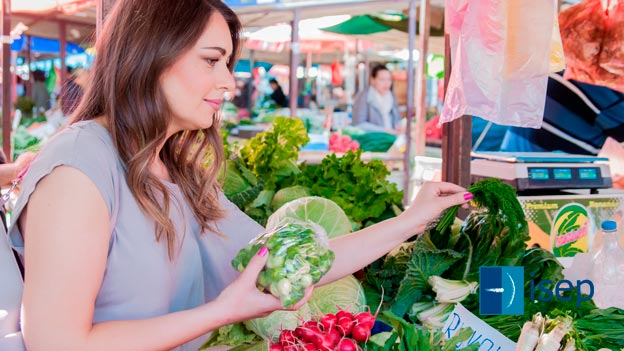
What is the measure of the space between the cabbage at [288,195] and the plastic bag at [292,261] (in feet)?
→ 5.68

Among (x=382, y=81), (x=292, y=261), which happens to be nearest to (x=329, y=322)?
(x=292, y=261)

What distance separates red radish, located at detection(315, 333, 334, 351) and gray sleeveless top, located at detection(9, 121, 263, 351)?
0.40 metres

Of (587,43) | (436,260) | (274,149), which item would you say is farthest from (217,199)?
(587,43)

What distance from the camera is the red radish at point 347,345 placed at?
1.71 meters

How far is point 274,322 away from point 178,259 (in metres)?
0.81

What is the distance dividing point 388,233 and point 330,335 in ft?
1.79

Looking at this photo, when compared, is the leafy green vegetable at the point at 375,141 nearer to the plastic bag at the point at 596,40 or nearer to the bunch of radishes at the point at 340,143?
the bunch of radishes at the point at 340,143

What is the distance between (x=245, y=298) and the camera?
5.00 ft

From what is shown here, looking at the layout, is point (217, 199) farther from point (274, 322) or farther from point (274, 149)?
point (274, 149)

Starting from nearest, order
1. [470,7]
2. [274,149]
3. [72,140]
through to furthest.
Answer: [72,140] → [470,7] → [274,149]

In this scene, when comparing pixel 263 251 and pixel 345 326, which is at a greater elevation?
pixel 263 251

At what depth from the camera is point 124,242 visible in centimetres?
160

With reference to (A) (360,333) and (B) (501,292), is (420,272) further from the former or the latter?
(A) (360,333)

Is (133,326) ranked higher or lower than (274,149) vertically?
lower
